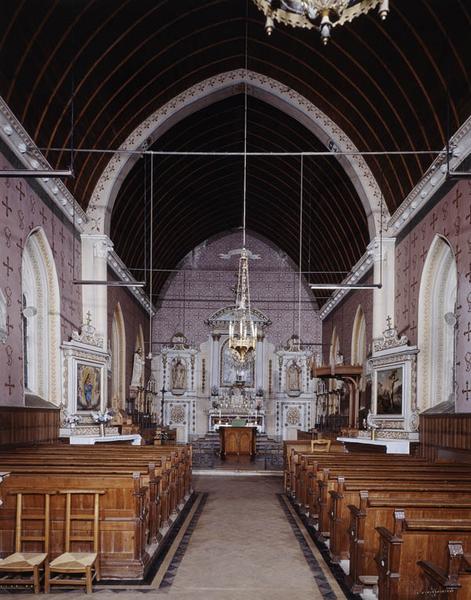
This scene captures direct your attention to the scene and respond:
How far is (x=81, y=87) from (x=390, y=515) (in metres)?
12.0

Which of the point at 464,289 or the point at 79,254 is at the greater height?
the point at 79,254

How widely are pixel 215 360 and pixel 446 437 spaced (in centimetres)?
→ 1920

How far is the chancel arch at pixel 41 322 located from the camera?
15.2m

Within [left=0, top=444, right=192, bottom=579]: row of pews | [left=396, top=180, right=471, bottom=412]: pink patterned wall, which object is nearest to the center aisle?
[left=0, top=444, right=192, bottom=579]: row of pews

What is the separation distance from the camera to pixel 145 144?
1892 centimetres

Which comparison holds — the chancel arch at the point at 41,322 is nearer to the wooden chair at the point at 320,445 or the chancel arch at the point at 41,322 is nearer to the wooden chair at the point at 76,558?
the wooden chair at the point at 320,445

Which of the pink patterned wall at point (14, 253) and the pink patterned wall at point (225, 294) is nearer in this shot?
the pink patterned wall at point (14, 253)

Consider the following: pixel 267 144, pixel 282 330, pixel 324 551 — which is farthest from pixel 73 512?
pixel 282 330

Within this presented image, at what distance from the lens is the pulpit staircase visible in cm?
1950

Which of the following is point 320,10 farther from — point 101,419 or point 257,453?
point 257,453

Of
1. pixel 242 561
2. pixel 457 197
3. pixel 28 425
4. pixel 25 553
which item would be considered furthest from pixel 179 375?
pixel 25 553

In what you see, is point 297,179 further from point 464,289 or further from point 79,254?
point 464,289

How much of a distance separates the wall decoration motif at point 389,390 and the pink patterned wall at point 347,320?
237cm

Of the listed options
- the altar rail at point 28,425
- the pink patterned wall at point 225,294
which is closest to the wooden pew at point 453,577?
the altar rail at point 28,425
